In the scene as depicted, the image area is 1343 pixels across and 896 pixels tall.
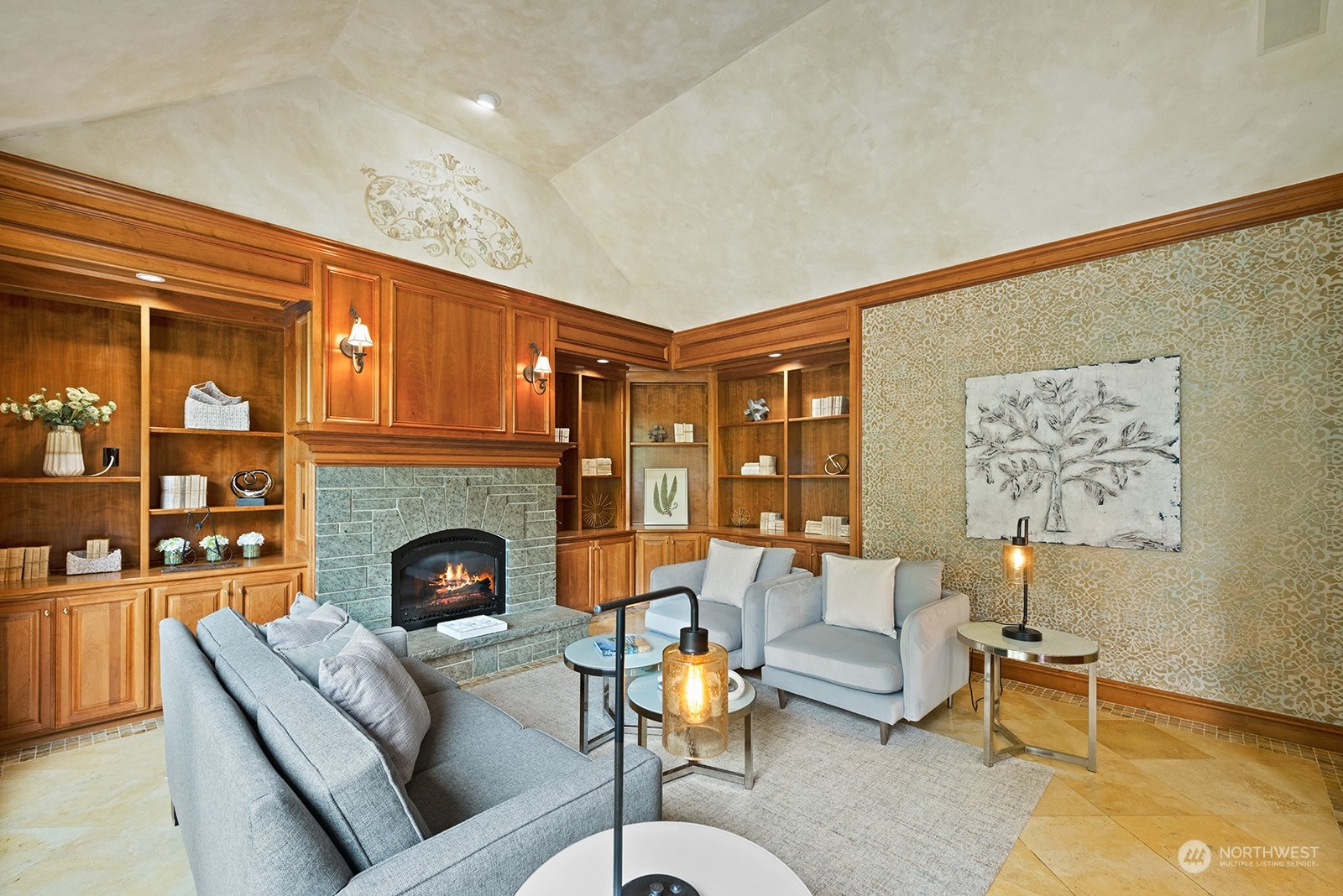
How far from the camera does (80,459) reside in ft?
11.2

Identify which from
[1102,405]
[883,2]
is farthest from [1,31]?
[1102,405]

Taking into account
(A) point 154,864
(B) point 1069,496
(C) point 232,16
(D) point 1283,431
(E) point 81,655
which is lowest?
(A) point 154,864

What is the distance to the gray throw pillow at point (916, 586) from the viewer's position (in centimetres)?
351

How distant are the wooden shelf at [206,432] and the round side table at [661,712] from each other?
307 centimetres

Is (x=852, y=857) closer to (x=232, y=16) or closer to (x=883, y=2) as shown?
(x=883, y=2)

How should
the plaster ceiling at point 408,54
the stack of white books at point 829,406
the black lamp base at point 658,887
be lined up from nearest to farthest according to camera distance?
the black lamp base at point 658,887 → the plaster ceiling at point 408,54 → the stack of white books at point 829,406

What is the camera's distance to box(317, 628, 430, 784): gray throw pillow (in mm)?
1757

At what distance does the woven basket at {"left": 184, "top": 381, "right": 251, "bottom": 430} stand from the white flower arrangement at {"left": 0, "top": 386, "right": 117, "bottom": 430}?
0.38 metres

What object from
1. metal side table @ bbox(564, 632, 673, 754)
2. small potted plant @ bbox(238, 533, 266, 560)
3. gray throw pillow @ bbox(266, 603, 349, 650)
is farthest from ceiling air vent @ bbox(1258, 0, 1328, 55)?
small potted plant @ bbox(238, 533, 266, 560)

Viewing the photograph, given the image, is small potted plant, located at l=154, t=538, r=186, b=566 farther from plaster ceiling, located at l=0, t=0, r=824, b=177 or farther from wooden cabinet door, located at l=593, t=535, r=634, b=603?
wooden cabinet door, located at l=593, t=535, r=634, b=603

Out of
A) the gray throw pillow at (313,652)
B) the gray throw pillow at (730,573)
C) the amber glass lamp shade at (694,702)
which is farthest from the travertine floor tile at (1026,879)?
the gray throw pillow at (313,652)

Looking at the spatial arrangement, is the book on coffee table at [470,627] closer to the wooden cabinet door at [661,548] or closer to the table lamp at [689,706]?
the wooden cabinet door at [661,548]

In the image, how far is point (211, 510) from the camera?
3803mm

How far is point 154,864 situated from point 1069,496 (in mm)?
4852
